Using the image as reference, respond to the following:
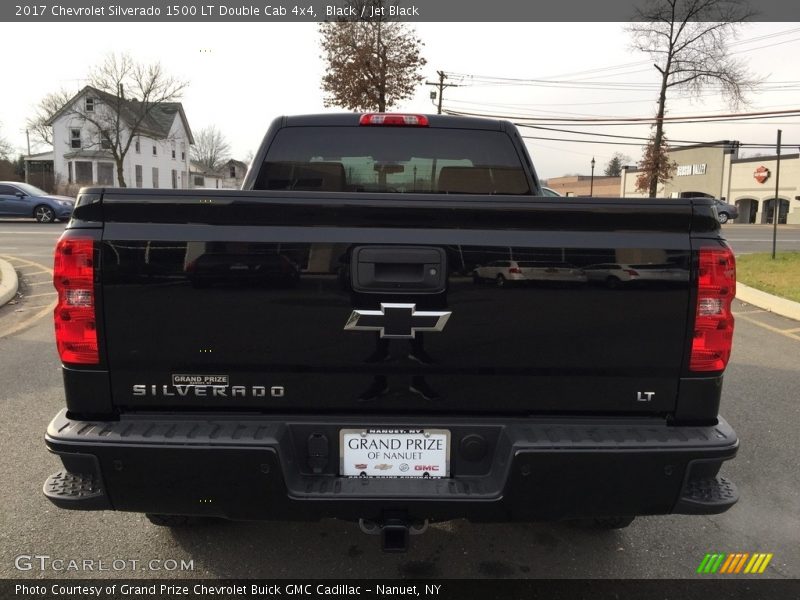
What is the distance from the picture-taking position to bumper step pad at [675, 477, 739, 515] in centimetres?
213

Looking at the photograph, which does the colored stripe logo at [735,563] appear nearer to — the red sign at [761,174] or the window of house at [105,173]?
the red sign at [761,174]

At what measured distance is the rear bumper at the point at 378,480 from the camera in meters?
2.02

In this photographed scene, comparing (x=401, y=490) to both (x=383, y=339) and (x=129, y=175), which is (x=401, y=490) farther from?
(x=129, y=175)

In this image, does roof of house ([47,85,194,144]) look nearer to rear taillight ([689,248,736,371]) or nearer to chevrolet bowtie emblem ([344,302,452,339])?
chevrolet bowtie emblem ([344,302,452,339])

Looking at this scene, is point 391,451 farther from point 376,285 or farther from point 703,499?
point 703,499

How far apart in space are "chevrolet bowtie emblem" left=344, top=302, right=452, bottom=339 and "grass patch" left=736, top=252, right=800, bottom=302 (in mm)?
9437

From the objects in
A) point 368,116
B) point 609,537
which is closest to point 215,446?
point 609,537

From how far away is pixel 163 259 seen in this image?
2014 millimetres

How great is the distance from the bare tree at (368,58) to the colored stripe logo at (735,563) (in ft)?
68.1

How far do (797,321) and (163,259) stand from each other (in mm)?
8901

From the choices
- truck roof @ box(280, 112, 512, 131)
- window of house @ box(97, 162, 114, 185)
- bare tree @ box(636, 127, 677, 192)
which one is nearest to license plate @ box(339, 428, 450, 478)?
truck roof @ box(280, 112, 512, 131)

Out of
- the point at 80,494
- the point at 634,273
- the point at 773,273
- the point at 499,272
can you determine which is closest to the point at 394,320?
the point at 499,272

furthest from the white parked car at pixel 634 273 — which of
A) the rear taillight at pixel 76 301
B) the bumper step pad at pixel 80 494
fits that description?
the bumper step pad at pixel 80 494

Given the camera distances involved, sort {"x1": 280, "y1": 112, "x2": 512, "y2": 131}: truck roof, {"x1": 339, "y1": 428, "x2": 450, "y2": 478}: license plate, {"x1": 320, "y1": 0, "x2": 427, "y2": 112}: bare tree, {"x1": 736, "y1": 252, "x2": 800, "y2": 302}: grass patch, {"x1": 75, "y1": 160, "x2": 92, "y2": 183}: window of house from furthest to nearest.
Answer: {"x1": 75, "y1": 160, "x2": 92, "y2": 183}: window of house → {"x1": 320, "y1": 0, "x2": 427, "y2": 112}: bare tree → {"x1": 736, "y1": 252, "x2": 800, "y2": 302}: grass patch → {"x1": 280, "y1": 112, "x2": 512, "y2": 131}: truck roof → {"x1": 339, "y1": 428, "x2": 450, "y2": 478}: license plate
